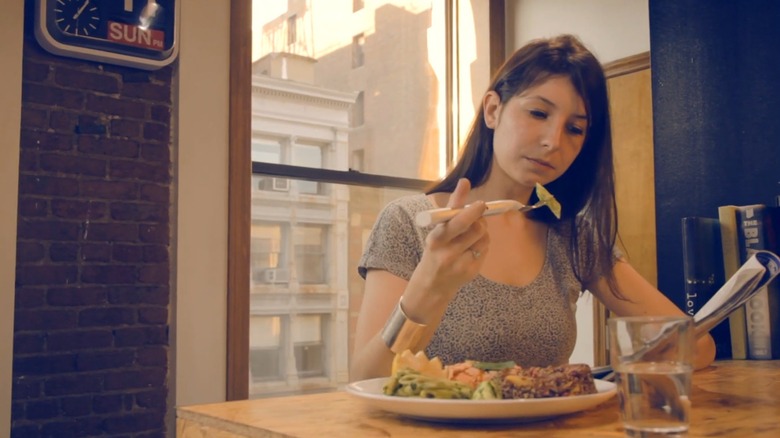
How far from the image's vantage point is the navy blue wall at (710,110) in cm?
181

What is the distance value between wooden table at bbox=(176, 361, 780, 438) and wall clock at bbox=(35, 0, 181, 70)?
1.78 m

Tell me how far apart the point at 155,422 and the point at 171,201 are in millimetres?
701

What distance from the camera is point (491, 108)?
4.97ft

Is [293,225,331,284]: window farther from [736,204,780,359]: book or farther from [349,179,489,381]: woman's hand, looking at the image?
[349,179,489,381]: woman's hand

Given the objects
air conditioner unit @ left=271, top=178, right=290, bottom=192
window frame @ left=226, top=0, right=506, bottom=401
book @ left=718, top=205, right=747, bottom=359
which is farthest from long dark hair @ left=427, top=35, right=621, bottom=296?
air conditioner unit @ left=271, top=178, right=290, bottom=192

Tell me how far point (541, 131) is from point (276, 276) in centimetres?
180

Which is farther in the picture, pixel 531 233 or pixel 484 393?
pixel 531 233

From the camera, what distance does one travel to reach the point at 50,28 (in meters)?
2.30

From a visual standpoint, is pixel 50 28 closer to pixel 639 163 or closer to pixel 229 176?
pixel 229 176

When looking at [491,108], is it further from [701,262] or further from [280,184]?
[280,184]

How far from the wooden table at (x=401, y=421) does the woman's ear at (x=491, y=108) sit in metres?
0.67

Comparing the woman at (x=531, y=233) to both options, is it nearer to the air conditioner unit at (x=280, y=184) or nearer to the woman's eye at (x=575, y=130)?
the woman's eye at (x=575, y=130)

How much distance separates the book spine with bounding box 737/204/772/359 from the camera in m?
1.58

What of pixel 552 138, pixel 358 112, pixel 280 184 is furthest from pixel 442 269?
pixel 358 112
